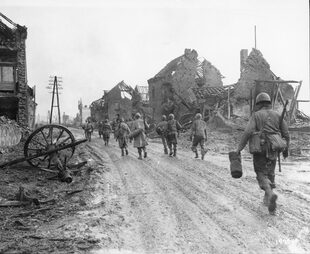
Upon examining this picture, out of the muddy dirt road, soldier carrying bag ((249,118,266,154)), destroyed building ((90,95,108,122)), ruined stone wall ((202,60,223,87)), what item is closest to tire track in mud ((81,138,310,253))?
the muddy dirt road

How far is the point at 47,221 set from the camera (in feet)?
17.8

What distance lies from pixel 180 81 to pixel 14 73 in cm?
1690

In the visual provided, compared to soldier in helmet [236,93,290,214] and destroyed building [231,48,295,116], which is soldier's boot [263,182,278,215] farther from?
destroyed building [231,48,295,116]

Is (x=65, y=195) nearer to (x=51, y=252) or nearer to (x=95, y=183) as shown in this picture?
(x=95, y=183)

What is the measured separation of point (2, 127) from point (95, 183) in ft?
23.7

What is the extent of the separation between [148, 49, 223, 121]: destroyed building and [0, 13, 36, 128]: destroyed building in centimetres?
1439

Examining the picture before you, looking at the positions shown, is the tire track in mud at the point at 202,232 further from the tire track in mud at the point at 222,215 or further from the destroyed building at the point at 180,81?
the destroyed building at the point at 180,81

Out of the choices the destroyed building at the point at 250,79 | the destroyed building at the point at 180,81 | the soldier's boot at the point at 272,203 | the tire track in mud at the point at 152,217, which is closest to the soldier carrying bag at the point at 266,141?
the soldier's boot at the point at 272,203

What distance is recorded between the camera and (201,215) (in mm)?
5293

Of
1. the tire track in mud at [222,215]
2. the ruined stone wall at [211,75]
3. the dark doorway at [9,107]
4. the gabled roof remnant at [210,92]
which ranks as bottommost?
the tire track in mud at [222,215]

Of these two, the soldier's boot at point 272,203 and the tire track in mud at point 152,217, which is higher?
the soldier's boot at point 272,203

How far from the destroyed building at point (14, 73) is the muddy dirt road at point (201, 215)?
1413 centimetres

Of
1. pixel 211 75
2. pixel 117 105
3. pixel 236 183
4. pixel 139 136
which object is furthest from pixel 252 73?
pixel 117 105

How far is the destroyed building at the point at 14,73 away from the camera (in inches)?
824
